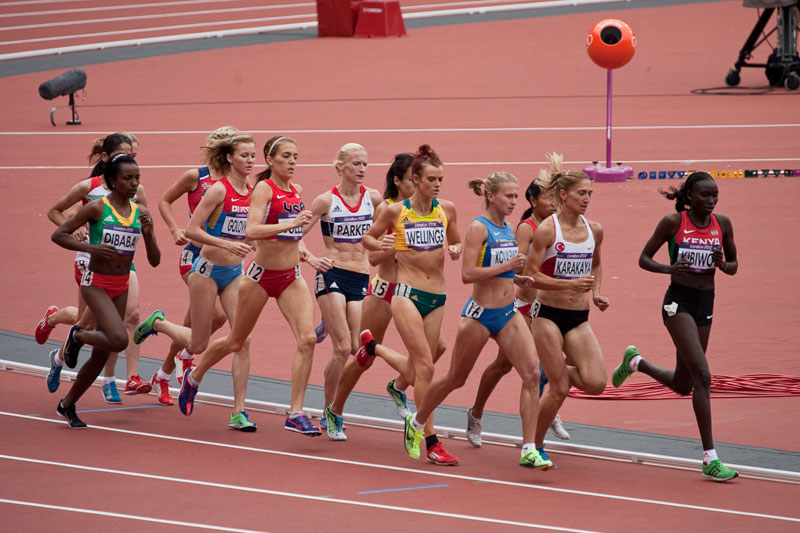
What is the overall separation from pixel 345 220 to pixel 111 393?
2.58 meters

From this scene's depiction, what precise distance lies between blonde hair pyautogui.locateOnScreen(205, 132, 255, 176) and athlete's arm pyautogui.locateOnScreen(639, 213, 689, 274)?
11.1 feet

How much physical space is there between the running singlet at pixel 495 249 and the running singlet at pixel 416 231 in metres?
0.42

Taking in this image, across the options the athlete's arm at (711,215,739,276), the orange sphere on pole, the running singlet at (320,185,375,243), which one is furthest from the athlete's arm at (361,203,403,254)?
the orange sphere on pole

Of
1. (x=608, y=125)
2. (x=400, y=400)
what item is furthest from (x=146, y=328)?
(x=608, y=125)

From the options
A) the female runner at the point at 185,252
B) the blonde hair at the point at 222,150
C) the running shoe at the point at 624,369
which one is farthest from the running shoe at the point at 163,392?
the running shoe at the point at 624,369

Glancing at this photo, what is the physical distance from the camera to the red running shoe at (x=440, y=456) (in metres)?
9.13

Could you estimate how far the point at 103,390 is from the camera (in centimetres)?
1083

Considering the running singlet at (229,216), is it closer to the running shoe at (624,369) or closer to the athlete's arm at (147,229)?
the athlete's arm at (147,229)

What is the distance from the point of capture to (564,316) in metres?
9.09

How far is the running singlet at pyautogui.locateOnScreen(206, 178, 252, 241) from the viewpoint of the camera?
1025cm

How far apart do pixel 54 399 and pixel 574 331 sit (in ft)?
15.3

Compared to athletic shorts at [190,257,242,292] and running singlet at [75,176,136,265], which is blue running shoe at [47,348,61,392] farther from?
athletic shorts at [190,257,242,292]

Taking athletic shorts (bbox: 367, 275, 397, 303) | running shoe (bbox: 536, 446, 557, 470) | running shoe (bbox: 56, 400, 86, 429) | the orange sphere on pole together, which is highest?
the orange sphere on pole

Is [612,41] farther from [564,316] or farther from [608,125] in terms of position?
[564,316]
